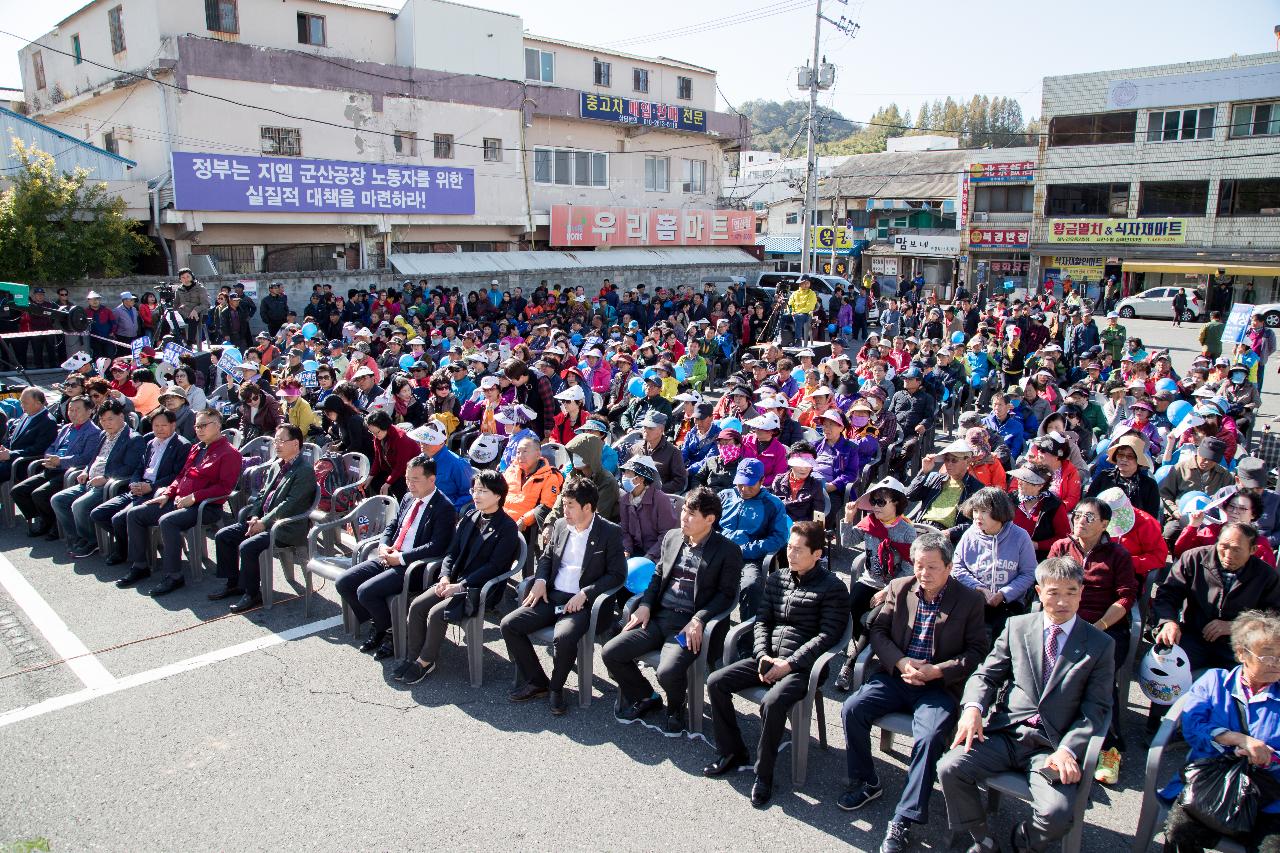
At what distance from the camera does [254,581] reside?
6648 millimetres

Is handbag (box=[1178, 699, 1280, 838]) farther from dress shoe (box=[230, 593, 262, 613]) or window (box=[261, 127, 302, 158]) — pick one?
window (box=[261, 127, 302, 158])

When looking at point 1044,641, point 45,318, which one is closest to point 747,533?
point 1044,641

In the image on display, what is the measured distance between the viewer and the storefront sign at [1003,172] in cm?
3734

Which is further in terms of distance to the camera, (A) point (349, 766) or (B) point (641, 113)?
(B) point (641, 113)

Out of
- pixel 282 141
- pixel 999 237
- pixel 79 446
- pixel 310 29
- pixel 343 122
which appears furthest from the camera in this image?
pixel 999 237

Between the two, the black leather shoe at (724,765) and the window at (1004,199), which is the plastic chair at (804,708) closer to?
the black leather shoe at (724,765)

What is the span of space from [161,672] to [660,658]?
11.2ft

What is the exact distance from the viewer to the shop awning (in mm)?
31688

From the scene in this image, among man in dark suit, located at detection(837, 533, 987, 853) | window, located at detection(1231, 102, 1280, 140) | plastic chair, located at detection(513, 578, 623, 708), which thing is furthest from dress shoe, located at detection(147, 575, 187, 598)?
window, located at detection(1231, 102, 1280, 140)

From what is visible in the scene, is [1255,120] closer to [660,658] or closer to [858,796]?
[660,658]

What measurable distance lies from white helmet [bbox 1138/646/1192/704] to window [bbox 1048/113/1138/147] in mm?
36740

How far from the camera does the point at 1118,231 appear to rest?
3491 centimetres

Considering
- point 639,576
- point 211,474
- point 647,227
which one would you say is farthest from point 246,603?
point 647,227

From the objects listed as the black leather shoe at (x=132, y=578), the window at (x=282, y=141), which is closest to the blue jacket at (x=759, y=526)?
the black leather shoe at (x=132, y=578)
